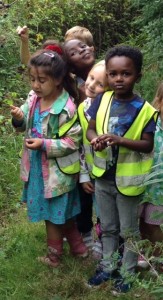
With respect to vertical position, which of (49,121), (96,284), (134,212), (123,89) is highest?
(123,89)

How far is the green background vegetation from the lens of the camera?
11.7 ft

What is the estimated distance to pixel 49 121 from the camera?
11.3 ft

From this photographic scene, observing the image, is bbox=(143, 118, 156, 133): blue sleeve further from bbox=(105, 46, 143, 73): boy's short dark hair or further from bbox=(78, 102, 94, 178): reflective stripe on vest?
bbox=(78, 102, 94, 178): reflective stripe on vest

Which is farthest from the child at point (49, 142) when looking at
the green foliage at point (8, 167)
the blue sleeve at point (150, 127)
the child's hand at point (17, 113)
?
the green foliage at point (8, 167)

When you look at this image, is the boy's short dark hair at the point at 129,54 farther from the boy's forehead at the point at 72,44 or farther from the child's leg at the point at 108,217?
the child's leg at the point at 108,217

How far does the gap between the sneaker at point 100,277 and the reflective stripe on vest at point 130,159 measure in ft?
2.15

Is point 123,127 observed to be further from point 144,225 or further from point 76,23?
point 76,23

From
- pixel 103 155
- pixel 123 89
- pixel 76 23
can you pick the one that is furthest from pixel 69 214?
pixel 76 23

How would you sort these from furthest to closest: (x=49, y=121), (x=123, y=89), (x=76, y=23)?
(x=76, y=23)
(x=49, y=121)
(x=123, y=89)

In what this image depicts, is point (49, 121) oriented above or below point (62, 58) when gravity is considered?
below

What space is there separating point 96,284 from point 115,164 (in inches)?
34.6

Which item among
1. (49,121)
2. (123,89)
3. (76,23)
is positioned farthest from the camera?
(76,23)

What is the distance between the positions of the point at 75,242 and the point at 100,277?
0.44m

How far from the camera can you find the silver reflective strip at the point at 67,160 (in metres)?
3.49
